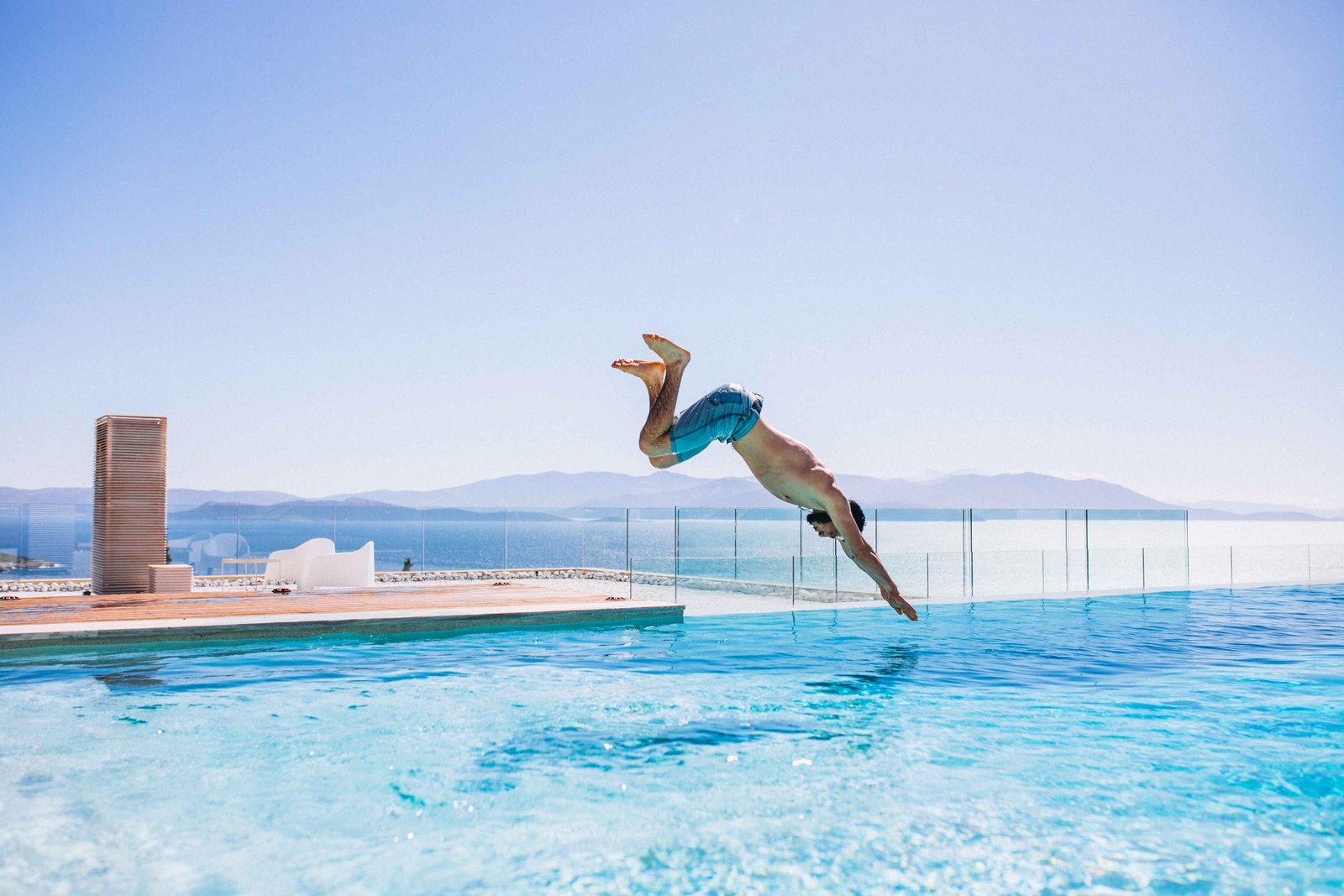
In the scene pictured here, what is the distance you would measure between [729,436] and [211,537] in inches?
651

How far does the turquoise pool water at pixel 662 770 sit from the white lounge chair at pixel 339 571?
15.8 feet

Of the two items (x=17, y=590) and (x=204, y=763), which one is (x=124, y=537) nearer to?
(x=17, y=590)

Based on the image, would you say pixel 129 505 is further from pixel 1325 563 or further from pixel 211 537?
pixel 1325 563

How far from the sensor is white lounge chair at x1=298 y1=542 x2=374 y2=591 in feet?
44.5

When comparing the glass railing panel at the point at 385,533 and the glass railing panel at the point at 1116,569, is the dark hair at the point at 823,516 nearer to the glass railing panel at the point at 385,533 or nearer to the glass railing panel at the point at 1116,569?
the glass railing panel at the point at 1116,569

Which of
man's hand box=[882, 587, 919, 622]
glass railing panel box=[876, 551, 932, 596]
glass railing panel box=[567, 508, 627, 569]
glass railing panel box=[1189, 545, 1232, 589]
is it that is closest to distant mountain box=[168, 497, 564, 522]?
glass railing panel box=[567, 508, 627, 569]

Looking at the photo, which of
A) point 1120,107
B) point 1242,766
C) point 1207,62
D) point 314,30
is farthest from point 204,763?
point 1207,62

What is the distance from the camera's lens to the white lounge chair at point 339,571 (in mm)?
13555

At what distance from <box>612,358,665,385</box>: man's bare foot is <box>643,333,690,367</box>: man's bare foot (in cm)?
6

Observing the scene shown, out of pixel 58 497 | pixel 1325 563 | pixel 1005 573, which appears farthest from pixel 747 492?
pixel 1005 573

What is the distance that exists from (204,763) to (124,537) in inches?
345

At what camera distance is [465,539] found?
21875mm

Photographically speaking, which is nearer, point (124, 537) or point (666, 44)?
point (124, 537)

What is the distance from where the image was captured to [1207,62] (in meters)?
A: 14.1
